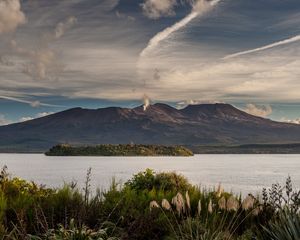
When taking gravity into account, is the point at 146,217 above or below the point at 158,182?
below

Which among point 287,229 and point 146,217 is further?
point 146,217

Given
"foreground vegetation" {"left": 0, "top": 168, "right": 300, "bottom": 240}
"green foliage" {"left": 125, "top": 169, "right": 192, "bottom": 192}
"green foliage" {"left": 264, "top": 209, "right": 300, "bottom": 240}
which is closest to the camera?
"green foliage" {"left": 264, "top": 209, "right": 300, "bottom": 240}

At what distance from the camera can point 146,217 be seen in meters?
14.3

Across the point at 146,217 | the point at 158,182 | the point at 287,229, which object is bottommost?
the point at 287,229

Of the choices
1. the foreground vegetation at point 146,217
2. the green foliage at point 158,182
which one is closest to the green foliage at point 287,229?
the foreground vegetation at point 146,217

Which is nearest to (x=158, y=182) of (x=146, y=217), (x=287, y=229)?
(x=146, y=217)

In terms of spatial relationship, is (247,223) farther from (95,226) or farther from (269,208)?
(95,226)

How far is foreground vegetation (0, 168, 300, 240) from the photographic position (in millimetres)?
12109

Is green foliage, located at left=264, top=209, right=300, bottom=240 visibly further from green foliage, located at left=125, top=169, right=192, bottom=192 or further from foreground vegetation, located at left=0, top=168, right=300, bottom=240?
green foliage, located at left=125, top=169, right=192, bottom=192

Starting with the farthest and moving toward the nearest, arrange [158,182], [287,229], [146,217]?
[158,182]
[146,217]
[287,229]

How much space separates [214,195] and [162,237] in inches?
142

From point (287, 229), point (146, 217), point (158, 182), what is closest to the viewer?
point (287, 229)

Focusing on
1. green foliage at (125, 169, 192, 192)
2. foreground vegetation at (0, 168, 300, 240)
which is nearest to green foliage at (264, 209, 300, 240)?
foreground vegetation at (0, 168, 300, 240)

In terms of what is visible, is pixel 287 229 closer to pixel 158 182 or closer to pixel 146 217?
pixel 146 217
